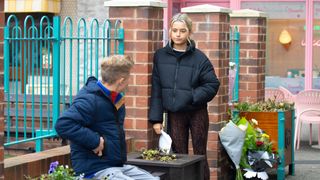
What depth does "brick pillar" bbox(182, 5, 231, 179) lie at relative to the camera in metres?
8.84

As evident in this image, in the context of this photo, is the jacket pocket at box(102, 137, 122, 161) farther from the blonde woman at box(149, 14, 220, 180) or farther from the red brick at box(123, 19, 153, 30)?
the red brick at box(123, 19, 153, 30)

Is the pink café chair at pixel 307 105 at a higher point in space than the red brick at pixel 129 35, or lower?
lower

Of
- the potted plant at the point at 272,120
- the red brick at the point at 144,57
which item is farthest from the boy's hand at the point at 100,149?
the potted plant at the point at 272,120

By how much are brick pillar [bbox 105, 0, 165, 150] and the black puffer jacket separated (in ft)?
0.56

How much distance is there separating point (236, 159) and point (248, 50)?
94.7 inches

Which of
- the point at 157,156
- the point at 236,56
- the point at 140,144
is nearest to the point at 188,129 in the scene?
the point at 140,144

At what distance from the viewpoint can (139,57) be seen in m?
7.87

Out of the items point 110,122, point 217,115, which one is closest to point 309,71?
point 217,115

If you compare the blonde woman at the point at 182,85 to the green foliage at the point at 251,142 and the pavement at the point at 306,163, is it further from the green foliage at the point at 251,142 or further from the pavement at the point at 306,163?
the pavement at the point at 306,163

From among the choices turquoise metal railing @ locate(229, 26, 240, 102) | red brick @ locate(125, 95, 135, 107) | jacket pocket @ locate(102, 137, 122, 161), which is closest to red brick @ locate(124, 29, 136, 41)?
red brick @ locate(125, 95, 135, 107)

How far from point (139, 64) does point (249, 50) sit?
3166 millimetres

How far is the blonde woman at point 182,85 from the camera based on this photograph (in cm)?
757

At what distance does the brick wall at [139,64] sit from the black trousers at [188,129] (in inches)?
9.9

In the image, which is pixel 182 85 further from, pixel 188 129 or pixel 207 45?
pixel 207 45
